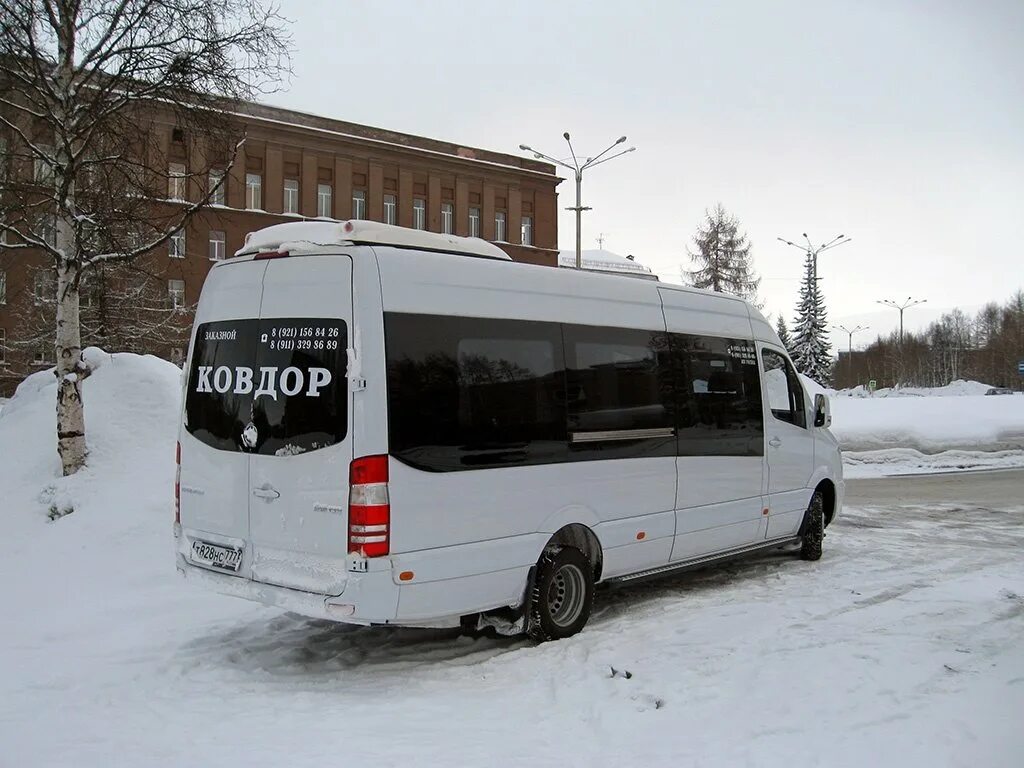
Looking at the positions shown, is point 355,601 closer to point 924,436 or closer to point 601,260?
point 924,436

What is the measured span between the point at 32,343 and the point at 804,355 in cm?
5249

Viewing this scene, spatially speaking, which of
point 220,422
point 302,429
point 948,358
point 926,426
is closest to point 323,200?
point 926,426

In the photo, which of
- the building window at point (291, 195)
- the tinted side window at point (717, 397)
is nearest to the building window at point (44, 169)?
the tinted side window at point (717, 397)

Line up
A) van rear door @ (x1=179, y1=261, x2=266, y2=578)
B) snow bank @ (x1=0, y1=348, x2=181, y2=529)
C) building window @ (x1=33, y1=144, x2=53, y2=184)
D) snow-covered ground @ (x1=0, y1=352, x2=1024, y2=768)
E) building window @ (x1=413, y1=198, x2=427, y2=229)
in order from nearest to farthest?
snow-covered ground @ (x1=0, y1=352, x2=1024, y2=768) < van rear door @ (x1=179, y1=261, x2=266, y2=578) < snow bank @ (x1=0, y1=348, x2=181, y2=529) < building window @ (x1=33, y1=144, x2=53, y2=184) < building window @ (x1=413, y1=198, x2=427, y2=229)

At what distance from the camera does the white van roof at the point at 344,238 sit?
5.89 meters

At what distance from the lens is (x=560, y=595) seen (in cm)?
666

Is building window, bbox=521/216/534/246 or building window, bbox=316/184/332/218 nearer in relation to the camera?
building window, bbox=316/184/332/218

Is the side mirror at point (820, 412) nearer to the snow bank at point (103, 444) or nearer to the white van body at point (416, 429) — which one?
the white van body at point (416, 429)

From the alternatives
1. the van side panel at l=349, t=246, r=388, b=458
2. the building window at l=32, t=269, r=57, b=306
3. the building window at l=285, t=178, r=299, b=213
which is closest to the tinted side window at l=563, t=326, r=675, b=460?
the van side panel at l=349, t=246, r=388, b=458

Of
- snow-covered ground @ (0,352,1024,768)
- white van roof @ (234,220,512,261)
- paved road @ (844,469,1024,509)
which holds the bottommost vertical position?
snow-covered ground @ (0,352,1024,768)

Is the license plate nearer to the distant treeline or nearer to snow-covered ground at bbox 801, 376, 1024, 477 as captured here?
snow-covered ground at bbox 801, 376, 1024, 477

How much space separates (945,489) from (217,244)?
Answer: 4776 cm

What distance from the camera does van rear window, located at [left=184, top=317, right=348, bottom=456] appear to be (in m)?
5.57

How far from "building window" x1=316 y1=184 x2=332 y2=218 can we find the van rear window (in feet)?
180
